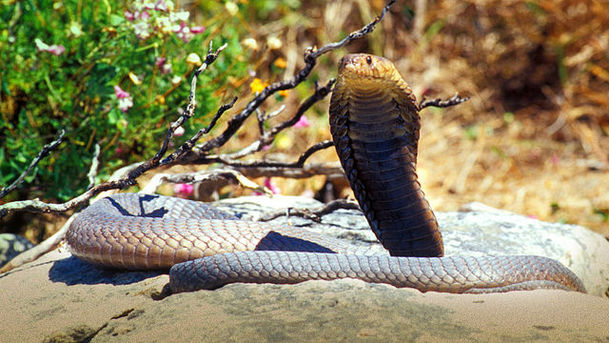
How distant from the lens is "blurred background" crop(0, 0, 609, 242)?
157 inches

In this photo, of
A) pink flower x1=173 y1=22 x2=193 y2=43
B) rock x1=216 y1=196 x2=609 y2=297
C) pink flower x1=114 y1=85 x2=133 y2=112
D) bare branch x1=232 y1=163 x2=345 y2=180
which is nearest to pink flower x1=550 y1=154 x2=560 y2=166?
rock x1=216 y1=196 x2=609 y2=297

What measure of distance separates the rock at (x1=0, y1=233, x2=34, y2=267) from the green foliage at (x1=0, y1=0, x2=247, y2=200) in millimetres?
343

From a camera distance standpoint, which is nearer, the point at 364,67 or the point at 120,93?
the point at 364,67

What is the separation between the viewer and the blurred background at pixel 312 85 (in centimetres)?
398

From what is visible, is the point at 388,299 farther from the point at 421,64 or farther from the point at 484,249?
the point at 421,64

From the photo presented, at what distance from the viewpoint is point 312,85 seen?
7773 millimetres

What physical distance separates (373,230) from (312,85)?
499 centimetres

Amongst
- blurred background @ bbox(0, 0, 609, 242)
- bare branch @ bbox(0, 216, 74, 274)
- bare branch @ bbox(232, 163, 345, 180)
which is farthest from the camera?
bare branch @ bbox(232, 163, 345, 180)

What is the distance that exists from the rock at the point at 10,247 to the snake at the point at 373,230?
0.86 m

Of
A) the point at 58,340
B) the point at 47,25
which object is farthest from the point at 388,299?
the point at 47,25

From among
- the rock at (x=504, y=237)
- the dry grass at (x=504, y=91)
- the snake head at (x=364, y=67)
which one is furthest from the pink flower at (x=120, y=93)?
the dry grass at (x=504, y=91)

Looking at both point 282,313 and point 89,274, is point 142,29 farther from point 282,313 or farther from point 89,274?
point 282,313

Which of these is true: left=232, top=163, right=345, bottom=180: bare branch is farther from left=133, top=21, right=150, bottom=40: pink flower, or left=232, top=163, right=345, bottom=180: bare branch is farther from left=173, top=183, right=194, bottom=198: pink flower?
left=133, top=21, right=150, bottom=40: pink flower

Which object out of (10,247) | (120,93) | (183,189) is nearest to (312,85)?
(183,189)
